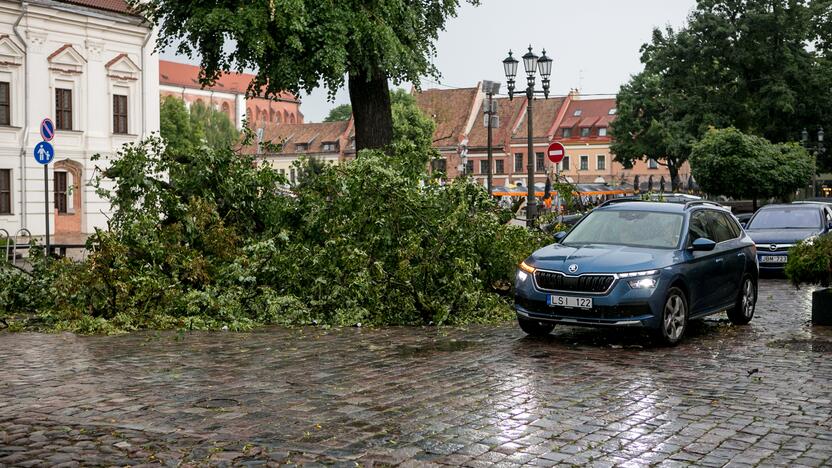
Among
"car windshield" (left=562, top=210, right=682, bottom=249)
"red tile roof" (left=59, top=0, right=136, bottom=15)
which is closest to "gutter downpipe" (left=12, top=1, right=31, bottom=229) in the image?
"red tile roof" (left=59, top=0, right=136, bottom=15)

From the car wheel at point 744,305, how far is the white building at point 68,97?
30881 mm

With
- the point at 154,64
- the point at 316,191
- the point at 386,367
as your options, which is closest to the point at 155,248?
the point at 316,191

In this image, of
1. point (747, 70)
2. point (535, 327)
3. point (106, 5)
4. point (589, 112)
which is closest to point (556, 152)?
point (535, 327)

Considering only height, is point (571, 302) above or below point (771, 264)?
above

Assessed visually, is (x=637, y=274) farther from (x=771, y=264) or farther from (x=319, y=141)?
(x=319, y=141)

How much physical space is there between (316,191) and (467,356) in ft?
17.8

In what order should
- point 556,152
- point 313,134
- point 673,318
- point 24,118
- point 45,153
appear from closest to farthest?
point 673,318
point 45,153
point 556,152
point 24,118
point 313,134

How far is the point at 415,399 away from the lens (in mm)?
8070

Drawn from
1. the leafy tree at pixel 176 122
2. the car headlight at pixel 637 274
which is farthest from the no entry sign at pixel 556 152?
the leafy tree at pixel 176 122

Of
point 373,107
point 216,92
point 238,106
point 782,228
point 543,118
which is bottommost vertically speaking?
point 782,228

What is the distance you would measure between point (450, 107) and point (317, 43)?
8890 cm

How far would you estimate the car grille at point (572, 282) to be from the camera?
428 inches

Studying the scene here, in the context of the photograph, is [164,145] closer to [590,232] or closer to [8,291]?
[8,291]

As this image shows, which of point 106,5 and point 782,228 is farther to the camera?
point 106,5
